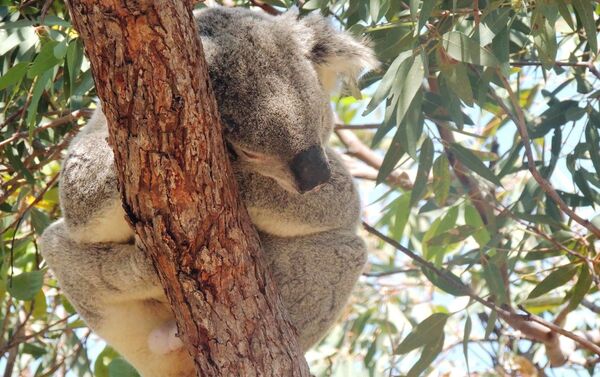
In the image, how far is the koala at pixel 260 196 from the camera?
8.09 ft

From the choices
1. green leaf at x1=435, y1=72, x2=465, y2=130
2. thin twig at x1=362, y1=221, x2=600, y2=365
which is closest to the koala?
green leaf at x1=435, y1=72, x2=465, y2=130

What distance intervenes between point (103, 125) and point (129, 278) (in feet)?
1.71

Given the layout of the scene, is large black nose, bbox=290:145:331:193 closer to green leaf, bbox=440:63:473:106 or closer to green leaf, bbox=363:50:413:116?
green leaf, bbox=363:50:413:116

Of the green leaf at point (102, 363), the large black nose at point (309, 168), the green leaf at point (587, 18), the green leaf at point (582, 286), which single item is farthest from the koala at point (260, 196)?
the green leaf at point (582, 286)

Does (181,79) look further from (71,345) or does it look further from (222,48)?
(71,345)

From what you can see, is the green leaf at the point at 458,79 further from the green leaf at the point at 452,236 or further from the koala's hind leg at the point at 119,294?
the koala's hind leg at the point at 119,294

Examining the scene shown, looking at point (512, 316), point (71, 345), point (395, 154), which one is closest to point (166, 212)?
point (395, 154)

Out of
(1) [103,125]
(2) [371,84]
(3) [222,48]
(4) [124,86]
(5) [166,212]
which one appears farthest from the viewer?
(2) [371,84]

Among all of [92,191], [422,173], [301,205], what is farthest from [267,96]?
[422,173]

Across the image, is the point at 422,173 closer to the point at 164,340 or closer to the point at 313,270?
the point at 313,270

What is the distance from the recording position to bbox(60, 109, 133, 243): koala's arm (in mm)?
2617

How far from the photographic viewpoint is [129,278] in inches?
110

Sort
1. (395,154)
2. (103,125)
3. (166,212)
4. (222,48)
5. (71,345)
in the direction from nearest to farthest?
(166,212), (222,48), (103,125), (395,154), (71,345)

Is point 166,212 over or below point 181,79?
below
